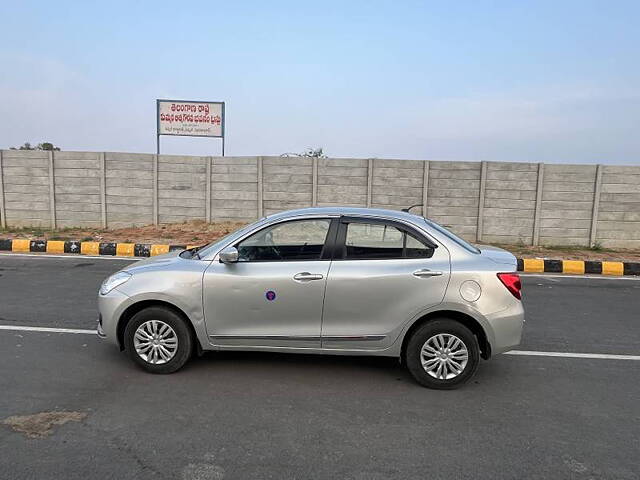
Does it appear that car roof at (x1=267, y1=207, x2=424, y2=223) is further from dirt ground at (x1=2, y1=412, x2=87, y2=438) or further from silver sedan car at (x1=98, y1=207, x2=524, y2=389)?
dirt ground at (x1=2, y1=412, x2=87, y2=438)

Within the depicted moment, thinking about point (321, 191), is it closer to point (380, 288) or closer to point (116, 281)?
point (116, 281)

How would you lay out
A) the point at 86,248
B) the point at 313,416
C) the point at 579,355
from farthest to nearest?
1. the point at 86,248
2. the point at 579,355
3. the point at 313,416

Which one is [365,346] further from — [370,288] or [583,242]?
[583,242]

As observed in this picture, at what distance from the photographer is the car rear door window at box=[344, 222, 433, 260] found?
415cm

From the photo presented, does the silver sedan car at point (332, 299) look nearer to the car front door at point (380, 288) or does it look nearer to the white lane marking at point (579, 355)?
the car front door at point (380, 288)

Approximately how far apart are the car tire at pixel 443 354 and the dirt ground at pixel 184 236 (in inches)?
341

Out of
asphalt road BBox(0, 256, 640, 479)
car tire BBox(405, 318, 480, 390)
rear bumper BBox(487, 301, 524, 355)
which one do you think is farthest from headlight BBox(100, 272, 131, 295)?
rear bumper BBox(487, 301, 524, 355)

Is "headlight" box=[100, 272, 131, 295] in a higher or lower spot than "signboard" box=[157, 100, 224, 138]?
lower

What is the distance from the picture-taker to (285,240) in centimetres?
440

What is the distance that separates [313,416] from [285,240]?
63.1 inches

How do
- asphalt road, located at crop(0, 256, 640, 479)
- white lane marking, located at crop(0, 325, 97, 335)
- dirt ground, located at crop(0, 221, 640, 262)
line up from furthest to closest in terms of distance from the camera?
dirt ground, located at crop(0, 221, 640, 262) → white lane marking, located at crop(0, 325, 97, 335) → asphalt road, located at crop(0, 256, 640, 479)

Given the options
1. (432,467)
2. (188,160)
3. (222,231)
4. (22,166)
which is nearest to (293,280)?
(432,467)

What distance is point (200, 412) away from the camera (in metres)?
3.55

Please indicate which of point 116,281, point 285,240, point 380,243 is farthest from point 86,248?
point 380,243
